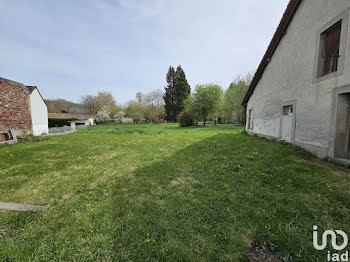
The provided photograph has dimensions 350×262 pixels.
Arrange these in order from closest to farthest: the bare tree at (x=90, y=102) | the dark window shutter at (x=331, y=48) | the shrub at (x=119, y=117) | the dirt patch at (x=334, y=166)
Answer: the dirt patch at (x=334, y=166) → the dark window shutter at (x=331, y=48) → the shrub at (x=119, y=117) → the bare tree at (x=90, y=102)

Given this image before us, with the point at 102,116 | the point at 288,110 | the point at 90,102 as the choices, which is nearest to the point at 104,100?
the point at 90,102

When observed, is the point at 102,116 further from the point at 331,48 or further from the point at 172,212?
the point at 331,48

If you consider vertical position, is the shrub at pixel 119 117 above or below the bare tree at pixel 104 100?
below

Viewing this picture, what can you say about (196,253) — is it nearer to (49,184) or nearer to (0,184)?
(49,184)

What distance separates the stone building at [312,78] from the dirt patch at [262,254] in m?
→ 4.50

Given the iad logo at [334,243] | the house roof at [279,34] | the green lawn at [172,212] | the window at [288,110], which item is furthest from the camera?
the window at [288,110]

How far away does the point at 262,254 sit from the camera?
176 centimetres

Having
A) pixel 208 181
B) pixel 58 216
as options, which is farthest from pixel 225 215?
pixel 58 216

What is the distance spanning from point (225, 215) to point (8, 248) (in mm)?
3034

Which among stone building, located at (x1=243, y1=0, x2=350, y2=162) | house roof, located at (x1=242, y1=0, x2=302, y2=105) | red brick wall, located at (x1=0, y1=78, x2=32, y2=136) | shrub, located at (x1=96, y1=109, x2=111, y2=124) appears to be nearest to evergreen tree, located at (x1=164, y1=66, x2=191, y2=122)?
shrub, located at (x1=96, y1=109, x2=111, y2=124)

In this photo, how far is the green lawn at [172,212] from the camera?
1.79 metres

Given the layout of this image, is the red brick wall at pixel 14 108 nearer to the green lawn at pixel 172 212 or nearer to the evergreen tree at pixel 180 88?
the green lawn at pixel 172 212

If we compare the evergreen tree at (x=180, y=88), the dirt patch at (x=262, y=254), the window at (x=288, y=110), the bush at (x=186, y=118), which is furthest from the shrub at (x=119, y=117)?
the dirt patch at (x=262, y=254)

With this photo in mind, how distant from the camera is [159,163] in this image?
5.16m
